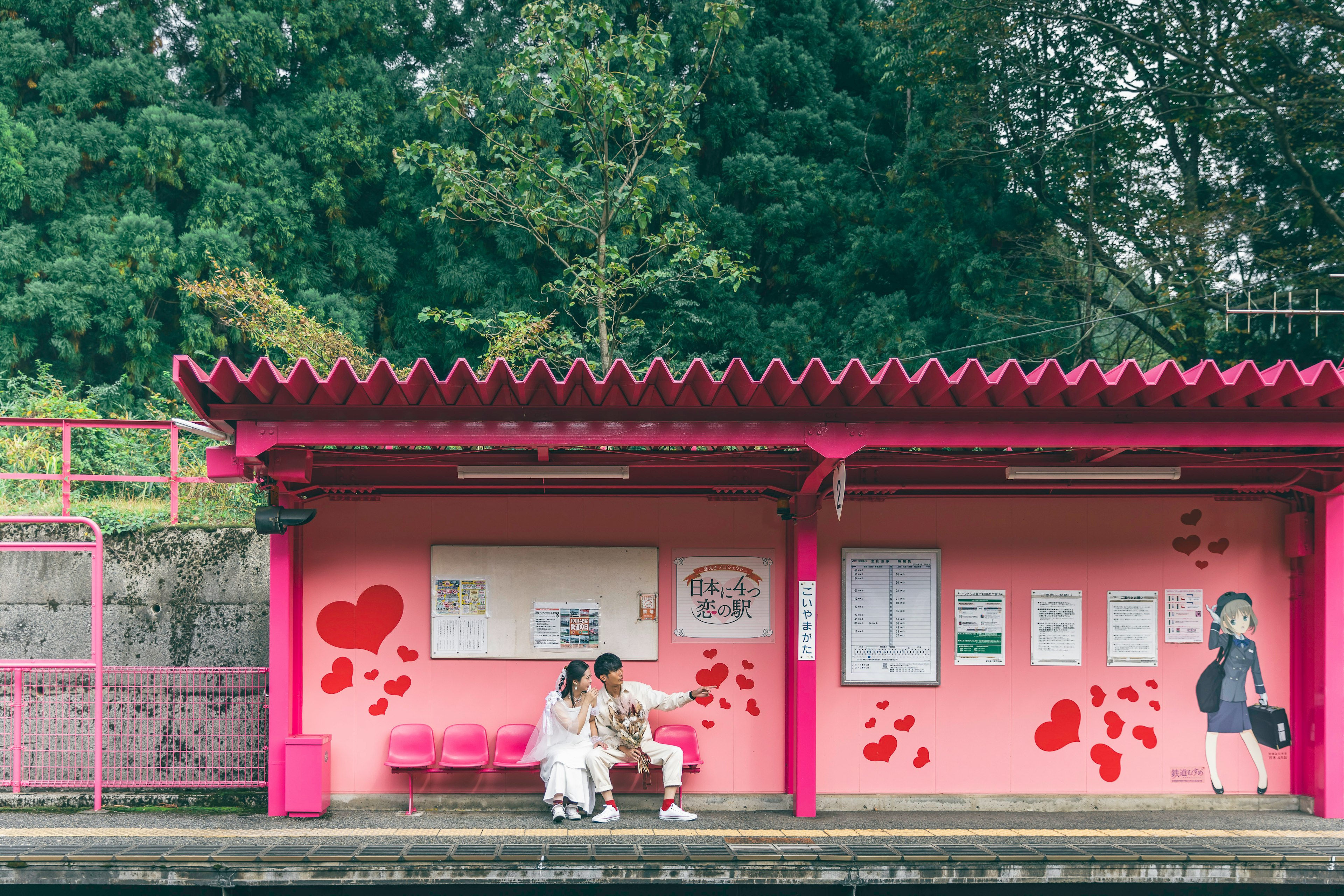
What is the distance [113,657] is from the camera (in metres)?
7.80

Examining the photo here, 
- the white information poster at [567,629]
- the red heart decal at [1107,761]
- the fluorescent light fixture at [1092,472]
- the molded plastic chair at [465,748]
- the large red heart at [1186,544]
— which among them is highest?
the fluorescent light fixture at [1092,472]

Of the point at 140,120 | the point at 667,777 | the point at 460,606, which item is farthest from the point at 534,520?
the point at 140,120

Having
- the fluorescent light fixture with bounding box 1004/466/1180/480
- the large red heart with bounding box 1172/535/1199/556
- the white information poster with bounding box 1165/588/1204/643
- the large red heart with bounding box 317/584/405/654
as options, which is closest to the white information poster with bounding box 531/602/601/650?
the large red heart with bounding box 317/584/405/654

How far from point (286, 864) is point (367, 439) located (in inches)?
104

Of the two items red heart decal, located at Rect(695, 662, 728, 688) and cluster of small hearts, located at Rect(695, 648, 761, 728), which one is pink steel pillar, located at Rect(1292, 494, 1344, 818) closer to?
cluster of small hearts, located at Rect(695, 648, 761, 728)

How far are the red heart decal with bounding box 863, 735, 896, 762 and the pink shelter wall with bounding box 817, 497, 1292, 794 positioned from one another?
0.07 feet

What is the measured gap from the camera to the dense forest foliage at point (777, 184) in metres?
14.1

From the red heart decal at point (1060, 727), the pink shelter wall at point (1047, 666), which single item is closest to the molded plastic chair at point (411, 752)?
the pink shelter wall at point (1047, 666)

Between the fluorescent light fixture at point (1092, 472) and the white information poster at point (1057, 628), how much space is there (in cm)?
102

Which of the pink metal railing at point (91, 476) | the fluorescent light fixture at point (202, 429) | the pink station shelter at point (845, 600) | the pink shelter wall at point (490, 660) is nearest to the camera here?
the fluorescent light fixture at point (202, 429)

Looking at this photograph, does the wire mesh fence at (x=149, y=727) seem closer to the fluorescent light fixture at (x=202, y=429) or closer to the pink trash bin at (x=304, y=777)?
the pink trash bin at (x=304, y=777)

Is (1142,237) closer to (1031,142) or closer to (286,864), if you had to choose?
(1031,142)

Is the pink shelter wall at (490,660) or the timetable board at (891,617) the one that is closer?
the pink shelter wall at (490,660)

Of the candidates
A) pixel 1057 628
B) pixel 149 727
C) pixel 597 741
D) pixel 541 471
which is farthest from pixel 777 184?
pixel 149 727
